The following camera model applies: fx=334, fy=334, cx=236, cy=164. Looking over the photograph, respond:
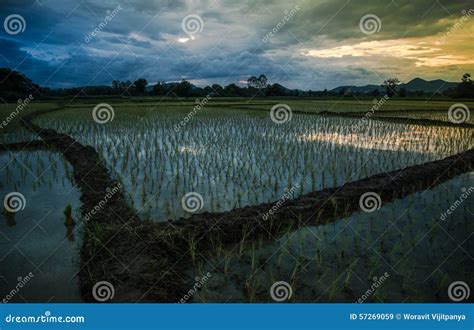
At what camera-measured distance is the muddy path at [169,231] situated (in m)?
2.96

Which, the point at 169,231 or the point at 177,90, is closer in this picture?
the point at 169,231

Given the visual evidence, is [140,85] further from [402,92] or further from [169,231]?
[169,231]

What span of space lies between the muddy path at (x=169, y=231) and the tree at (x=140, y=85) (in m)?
34.9

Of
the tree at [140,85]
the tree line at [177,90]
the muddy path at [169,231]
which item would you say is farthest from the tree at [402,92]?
the muddy path at [169,231]

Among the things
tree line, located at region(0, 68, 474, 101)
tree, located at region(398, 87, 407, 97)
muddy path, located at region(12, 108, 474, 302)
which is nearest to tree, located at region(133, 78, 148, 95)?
tree line, located at region(0, 68, 474, 101)

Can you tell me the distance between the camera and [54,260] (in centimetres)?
352

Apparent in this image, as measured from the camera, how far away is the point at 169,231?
3668mm

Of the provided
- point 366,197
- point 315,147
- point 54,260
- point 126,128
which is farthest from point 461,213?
point 126,128

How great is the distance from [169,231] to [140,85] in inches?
1497

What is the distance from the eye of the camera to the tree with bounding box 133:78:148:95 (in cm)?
3847

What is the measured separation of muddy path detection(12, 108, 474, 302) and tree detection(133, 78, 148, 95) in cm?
3485

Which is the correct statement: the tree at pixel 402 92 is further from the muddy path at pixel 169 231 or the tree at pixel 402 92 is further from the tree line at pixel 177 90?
the muddy path at pixel 169 231

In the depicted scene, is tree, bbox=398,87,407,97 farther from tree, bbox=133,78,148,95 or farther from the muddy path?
the muddy path

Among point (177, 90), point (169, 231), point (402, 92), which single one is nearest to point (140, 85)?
point (177, 90)
